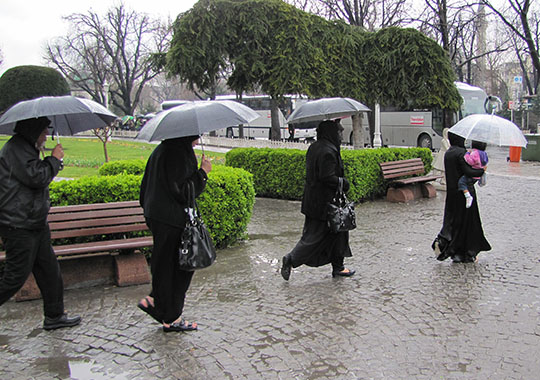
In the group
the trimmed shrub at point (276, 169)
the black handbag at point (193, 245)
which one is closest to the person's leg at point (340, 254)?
the black handbag at point (193, 245)

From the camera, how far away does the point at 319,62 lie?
15.7m

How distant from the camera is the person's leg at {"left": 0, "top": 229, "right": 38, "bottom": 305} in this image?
13.1ft

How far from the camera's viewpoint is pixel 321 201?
5.57 meters

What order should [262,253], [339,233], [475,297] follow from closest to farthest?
[475,297] < [339,233] < [262,253]

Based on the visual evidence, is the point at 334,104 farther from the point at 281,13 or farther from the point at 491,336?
the point at 281,13

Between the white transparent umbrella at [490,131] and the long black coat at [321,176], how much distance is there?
1.61m

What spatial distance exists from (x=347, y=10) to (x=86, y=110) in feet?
76.0

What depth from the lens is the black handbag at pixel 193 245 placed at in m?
4.00

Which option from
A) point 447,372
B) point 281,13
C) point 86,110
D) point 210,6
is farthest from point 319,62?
point 447,372

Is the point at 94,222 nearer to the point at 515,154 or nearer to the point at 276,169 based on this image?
the point at 276,169

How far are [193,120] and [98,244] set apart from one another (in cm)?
223

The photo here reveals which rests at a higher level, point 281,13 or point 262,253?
point 281,13

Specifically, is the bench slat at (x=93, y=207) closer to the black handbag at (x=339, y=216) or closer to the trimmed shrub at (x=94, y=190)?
the trimmed shrub at (x=94, y=190)

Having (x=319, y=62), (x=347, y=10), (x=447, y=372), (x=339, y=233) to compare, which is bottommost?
(x=447, y=372)
